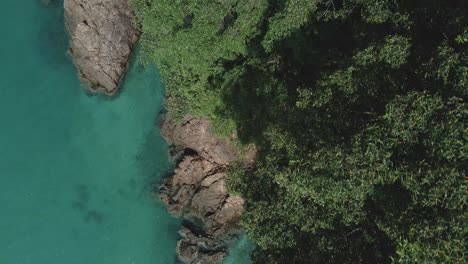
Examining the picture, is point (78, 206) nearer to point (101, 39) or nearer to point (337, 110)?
point (101, 39)

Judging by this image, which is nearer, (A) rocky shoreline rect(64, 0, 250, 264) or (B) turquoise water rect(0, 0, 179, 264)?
(A) rocky shoreline rect(64, 0, 250, 264)

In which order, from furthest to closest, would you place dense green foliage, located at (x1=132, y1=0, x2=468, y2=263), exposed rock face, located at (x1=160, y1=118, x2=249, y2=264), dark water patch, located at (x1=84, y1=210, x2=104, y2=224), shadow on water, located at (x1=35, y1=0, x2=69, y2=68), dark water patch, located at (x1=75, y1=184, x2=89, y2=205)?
shadow on water, located at (x1=35, y1=0, x2=69, y2=68) < dark water patch, located at (x1=75, y1=184, x2=89, y2=205) < dark water patch, located at (x1=84, y1=210, x2=104, y2=224) < exposed rock face, located at (x1=160, y1=118, x2=249, y2=264) < dense green foliage, located at (x1=132, y1=0, x2=468, y2=263)

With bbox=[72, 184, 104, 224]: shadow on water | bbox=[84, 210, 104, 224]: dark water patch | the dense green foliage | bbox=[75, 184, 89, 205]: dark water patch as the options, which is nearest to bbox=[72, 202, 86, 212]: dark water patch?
bbox=[72, 184, 104, 224]: shadow on water

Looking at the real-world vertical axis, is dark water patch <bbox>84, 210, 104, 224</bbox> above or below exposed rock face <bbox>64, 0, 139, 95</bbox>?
below

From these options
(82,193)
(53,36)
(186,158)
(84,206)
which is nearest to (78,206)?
(84,206)

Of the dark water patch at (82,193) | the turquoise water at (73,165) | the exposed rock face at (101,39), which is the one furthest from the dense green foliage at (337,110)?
the dark water patch at (82,193)

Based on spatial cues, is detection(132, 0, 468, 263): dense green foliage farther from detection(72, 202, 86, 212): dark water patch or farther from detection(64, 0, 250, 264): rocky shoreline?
detection(72, 202, 86, 212): dark water patch

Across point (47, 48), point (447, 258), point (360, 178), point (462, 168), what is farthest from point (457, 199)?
point (47, 48)
